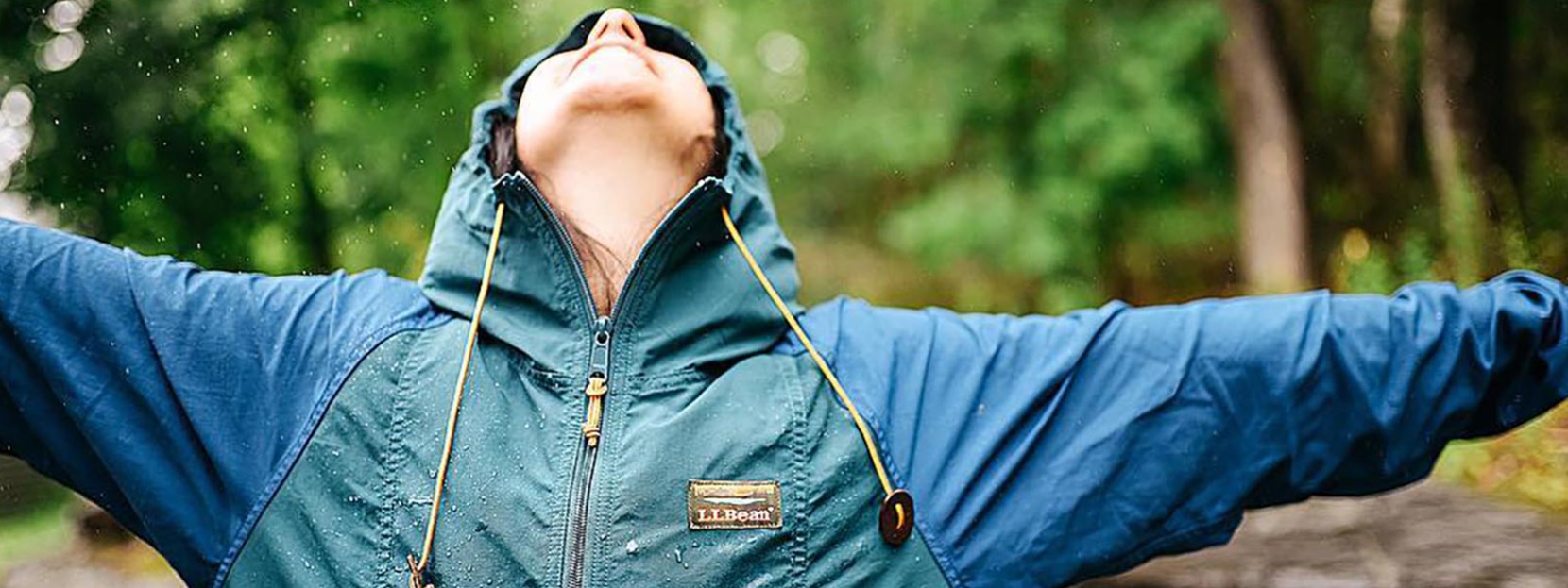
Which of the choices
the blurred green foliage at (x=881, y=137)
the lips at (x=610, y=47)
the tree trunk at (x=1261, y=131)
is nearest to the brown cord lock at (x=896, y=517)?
the lips at (x=610, y=47)

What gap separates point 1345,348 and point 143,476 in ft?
6.11

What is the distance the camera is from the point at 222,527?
2.19 m

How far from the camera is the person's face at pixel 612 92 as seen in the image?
7.67 ft

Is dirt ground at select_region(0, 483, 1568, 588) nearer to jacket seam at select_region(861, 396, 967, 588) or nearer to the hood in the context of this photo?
jacket seam at select_region(861, 396, 967, 588)

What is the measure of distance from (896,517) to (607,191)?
726mm

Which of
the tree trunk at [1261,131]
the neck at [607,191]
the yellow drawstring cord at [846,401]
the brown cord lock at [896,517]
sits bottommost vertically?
the tree trunk at [1261,131]

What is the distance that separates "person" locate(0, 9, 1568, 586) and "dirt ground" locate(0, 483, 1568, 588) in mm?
779

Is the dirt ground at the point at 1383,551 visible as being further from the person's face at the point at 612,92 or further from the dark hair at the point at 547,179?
the person's face at the point at 612,92

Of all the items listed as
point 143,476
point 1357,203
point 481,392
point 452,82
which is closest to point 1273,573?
point 481,392

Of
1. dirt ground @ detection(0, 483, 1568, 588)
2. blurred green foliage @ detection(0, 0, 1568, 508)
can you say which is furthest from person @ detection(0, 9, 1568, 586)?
blurred green foliage @ detection(0, 0, 1568, 508)

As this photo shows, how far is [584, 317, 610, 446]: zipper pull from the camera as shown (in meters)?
2.14

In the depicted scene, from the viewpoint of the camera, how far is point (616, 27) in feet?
8.14

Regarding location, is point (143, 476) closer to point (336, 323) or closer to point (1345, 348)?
point (336, 323)

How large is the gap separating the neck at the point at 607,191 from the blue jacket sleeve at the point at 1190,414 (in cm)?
41
